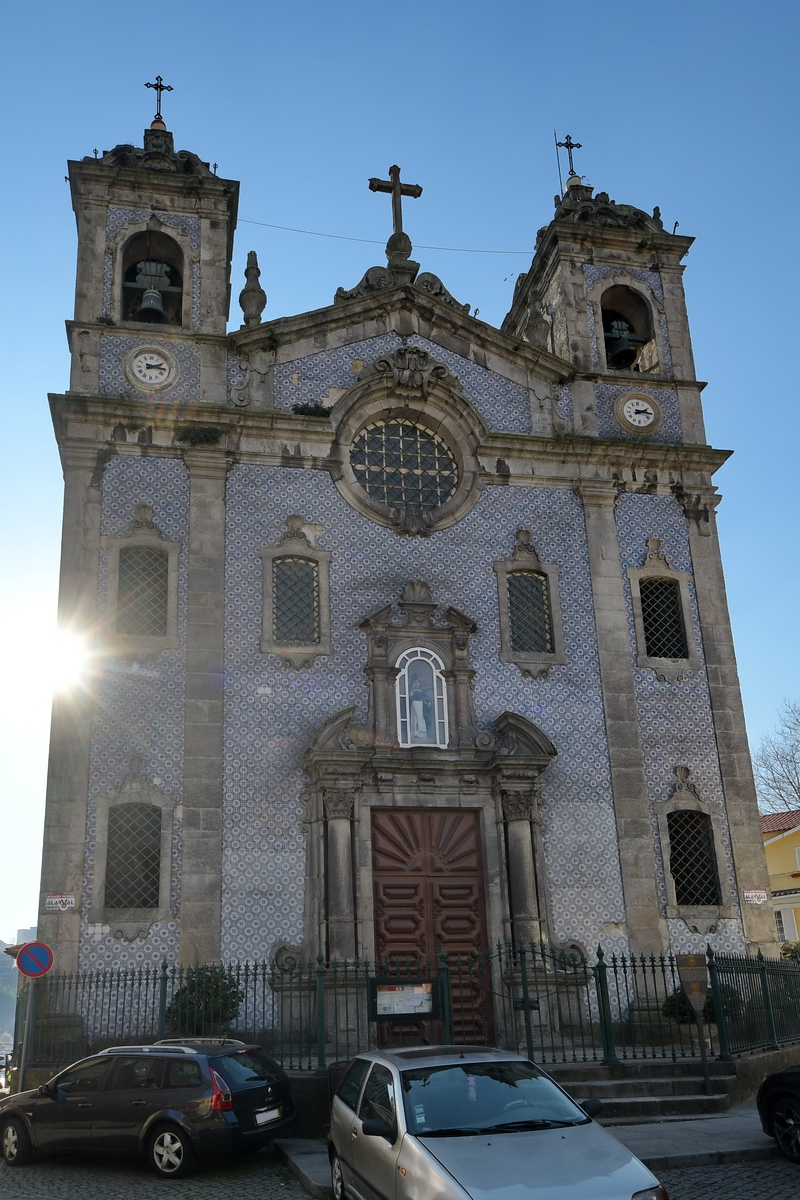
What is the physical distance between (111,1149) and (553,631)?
1112 centimetres

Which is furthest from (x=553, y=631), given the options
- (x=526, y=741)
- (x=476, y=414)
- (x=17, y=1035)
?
(x=17, y=1035)

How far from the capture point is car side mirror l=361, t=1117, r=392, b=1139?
24.9ft

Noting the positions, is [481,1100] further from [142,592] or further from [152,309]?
[152,309]

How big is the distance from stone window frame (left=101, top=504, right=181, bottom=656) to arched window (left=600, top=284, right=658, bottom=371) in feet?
31.8

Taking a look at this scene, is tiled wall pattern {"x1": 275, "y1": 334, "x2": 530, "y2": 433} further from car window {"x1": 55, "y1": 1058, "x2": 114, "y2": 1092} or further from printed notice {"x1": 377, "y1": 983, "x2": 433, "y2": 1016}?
car window {"x1": 55, "y1": 1058, "x2": 114, "y2": 1092}

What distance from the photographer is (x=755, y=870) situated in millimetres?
18312

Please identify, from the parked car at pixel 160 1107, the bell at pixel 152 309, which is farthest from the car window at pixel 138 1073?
the bell at pixel 152 309

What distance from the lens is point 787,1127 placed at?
10.3 metres

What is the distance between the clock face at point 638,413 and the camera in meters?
21.2

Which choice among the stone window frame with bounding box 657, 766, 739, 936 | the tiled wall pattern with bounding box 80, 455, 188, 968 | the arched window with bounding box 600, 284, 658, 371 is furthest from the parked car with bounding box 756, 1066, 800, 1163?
the arched window with bounding box 600, 284, 658, 371

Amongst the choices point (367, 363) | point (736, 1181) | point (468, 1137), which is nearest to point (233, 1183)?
point (468, 1137)

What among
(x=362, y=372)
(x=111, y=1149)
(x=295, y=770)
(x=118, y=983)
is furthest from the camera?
(x=362, y=372)

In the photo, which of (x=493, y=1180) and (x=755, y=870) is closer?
(x=493, y=1180)

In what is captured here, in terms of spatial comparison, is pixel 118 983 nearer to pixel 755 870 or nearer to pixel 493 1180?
pixel 493 1180
